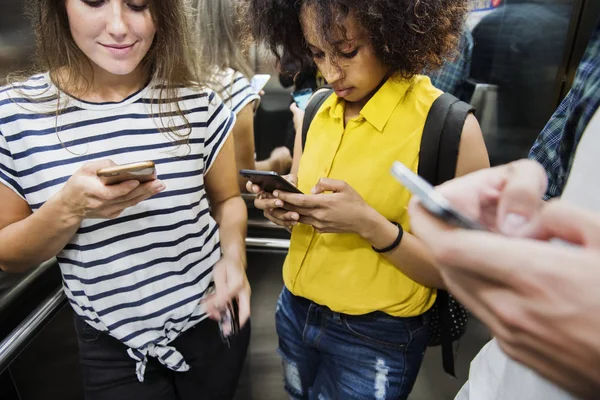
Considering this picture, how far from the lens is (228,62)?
1.85 metres

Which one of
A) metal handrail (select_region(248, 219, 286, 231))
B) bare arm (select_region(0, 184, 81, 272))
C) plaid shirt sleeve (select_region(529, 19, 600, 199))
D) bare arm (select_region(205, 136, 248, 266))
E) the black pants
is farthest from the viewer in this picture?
metal handrail (select_region(248, 219, 286, 231))

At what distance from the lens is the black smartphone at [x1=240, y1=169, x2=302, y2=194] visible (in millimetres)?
999

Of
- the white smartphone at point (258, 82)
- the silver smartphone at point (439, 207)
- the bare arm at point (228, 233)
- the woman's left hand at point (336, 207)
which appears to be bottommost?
the bare arm at point (228, 233)

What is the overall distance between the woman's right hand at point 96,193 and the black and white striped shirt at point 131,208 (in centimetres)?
11

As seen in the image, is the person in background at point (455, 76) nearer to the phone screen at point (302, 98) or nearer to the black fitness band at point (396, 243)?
the phone screen at point (302, 98)

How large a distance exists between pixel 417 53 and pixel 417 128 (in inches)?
7.3

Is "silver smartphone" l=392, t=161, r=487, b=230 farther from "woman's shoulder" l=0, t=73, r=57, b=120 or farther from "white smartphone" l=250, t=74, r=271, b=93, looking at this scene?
"white smartphone" l=250, t=74, r=271, b=93

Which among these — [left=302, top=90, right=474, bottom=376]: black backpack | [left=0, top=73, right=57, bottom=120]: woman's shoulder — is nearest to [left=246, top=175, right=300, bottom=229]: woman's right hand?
[left=302, top=90, right=474, bottom=376]: black backpack

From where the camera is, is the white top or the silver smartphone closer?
the silver smartphone

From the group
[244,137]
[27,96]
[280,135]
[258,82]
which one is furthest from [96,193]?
[280,135]

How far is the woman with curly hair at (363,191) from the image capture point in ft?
3.23

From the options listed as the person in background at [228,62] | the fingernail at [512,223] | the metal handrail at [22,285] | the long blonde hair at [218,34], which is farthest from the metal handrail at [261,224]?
the fingernail at [512,223]

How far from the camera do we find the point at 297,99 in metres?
1.66

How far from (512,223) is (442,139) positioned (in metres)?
0.54
